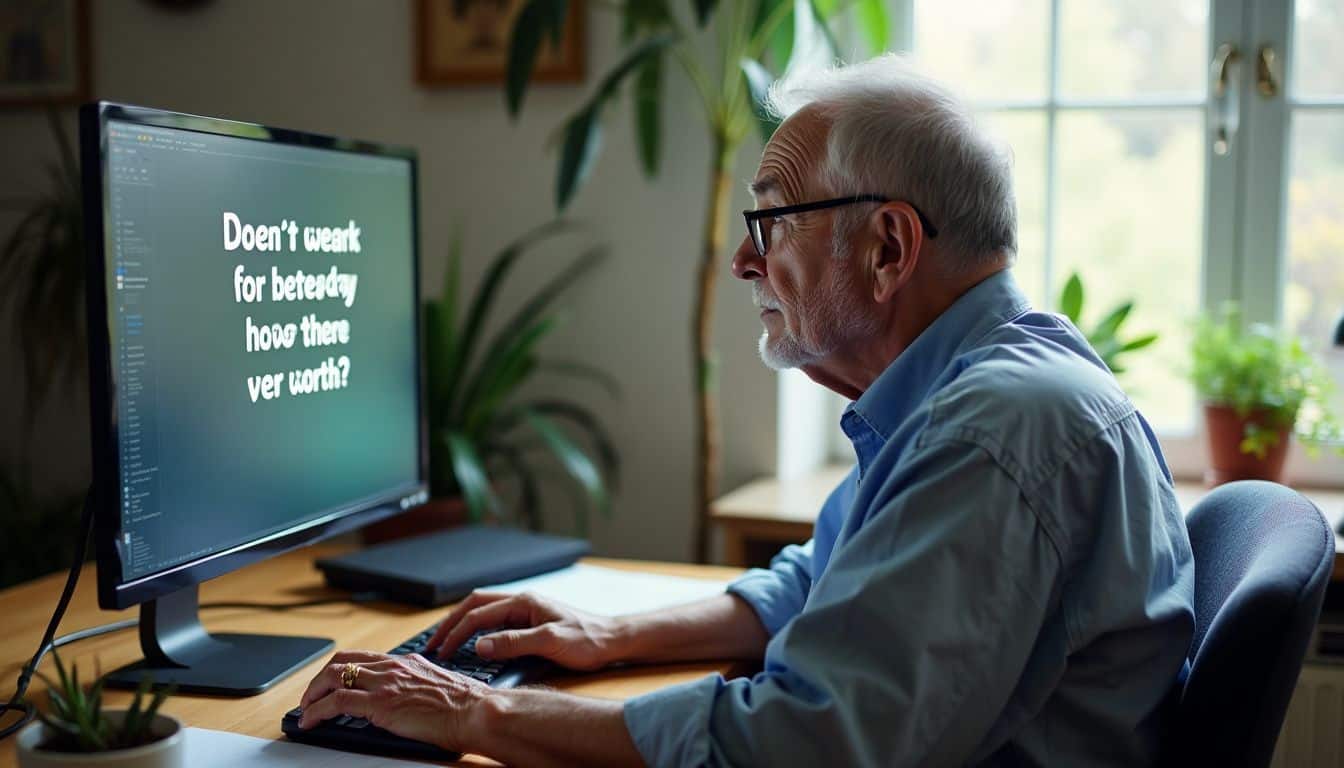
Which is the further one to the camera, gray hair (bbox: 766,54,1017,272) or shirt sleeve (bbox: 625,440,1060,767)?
gray hair (bbox: 766,54,1017,272)

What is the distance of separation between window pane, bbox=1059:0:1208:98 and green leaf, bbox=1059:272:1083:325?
0.50 metres

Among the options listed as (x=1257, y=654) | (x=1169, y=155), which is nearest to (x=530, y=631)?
(x=1257, y=654)

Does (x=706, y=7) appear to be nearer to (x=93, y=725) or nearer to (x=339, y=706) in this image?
(x=339, y=706)

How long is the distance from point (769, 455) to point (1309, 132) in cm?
116

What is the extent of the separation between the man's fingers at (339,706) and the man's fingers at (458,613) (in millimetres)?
201

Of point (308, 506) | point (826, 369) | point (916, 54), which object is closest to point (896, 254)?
point (826, 369)

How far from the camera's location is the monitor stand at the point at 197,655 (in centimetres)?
116

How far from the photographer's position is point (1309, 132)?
2.28 meters

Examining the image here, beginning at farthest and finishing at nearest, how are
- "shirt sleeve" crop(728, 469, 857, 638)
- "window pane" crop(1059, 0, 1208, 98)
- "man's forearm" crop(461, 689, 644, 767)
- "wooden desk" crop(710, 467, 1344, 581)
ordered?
"window pane" crop(1059, 0, 1208, 98), "wooden desk" crop(710, 467, 1344, 581), "shirt sleeve" crop(728, 469, 857, 638), "man's forearm" crop(461, 689, 644, 767)

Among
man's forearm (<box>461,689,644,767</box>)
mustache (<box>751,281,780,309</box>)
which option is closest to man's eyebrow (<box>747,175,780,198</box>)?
mustache (<box>751,281,780,309</box>)

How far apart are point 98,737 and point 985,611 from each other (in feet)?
2.01

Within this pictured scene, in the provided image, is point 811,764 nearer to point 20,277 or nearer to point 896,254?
point 896,254

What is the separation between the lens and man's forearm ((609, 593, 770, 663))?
1274 mm

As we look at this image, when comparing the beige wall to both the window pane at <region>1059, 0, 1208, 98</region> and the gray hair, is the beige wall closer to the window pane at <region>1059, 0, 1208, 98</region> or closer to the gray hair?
the window pane at <region>1059, 0, 1208, 98</region>
